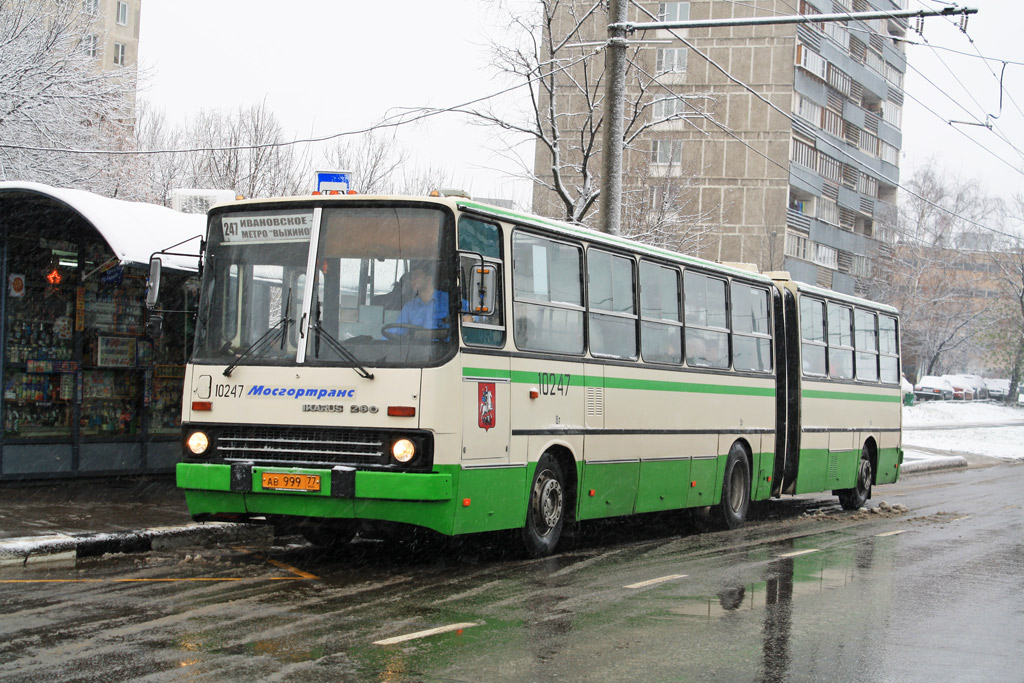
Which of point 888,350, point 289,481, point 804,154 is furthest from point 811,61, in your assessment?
point 289,481

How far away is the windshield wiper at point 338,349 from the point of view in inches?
375

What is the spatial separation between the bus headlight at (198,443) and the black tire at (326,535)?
1.16 m

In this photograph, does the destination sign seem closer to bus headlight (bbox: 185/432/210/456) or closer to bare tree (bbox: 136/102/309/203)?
bus headlight (bbox: 185/432/210/456)

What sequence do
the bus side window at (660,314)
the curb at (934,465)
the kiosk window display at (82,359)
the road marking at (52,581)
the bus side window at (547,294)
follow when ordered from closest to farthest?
the road marking at (52,581) < the bus side window at (547,294) < the bus side window at (660,314) < the kiosk window display at (82,359) < the curb at (934,465)

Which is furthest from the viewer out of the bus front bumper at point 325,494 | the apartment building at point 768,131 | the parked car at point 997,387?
the parked car at point 997,387

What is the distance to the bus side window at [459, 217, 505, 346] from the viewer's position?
32.1 feet

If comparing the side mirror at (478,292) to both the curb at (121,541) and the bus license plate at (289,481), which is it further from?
the curb at (121,541)

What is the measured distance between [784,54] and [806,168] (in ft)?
19.3

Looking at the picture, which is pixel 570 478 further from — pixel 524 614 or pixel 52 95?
pixel 52 95

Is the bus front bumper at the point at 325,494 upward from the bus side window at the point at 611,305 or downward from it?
downward

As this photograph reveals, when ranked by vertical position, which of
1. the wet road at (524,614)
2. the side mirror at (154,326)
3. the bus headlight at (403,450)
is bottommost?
the wet road at (524,614)

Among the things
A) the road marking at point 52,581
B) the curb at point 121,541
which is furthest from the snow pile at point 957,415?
the road marking at point 52,581

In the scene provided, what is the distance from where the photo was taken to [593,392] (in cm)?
1181

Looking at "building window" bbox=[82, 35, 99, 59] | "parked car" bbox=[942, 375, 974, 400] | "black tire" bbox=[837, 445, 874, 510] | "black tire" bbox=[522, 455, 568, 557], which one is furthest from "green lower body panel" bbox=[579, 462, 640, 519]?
"parked car" bbox=[942, 375, 974, 400]
